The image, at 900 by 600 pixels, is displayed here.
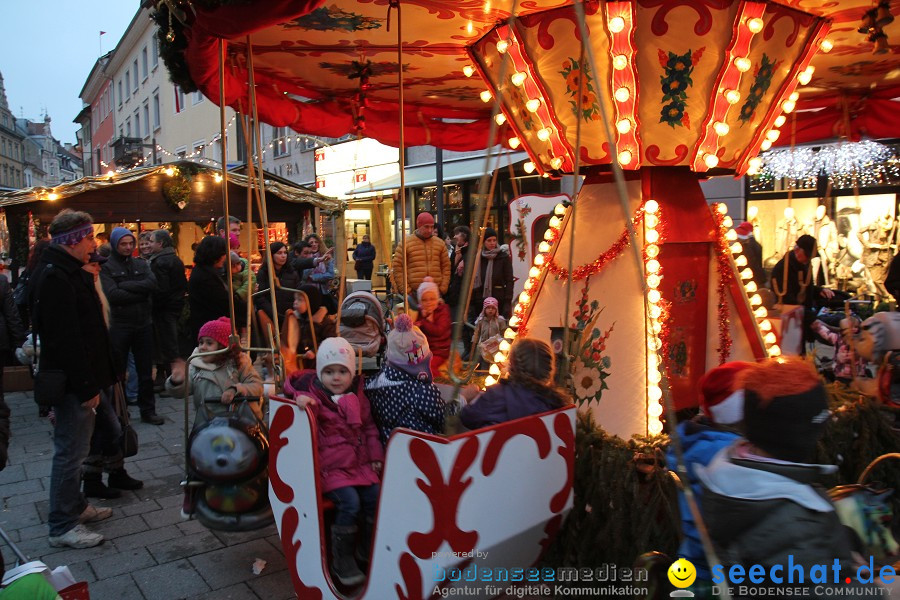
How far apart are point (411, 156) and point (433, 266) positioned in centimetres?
1436

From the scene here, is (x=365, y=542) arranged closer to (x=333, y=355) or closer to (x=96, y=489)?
(x=333, y=355)

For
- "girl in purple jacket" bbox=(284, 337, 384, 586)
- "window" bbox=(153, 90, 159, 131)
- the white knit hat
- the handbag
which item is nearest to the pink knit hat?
the handbag

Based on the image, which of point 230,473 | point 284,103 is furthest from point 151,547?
point 284,103

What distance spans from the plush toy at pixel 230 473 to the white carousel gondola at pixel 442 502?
1.01 ft

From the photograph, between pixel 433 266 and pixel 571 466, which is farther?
pixel 433 266

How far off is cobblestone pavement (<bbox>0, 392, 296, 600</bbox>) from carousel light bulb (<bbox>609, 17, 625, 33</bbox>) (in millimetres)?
3456

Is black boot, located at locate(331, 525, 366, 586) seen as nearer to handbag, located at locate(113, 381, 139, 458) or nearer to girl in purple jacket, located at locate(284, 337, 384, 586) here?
girl in purple jacket, located at locate(284, 337, 384, 586)

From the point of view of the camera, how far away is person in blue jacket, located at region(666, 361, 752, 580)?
228cm

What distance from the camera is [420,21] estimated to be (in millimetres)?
4375

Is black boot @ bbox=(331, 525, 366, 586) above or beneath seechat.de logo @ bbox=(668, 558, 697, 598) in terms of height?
beneath

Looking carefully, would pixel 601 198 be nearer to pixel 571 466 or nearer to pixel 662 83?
pixel 662 83

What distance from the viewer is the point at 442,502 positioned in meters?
2.49

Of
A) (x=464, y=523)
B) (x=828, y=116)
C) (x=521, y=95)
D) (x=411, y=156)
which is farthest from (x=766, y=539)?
(x=411, y=156)

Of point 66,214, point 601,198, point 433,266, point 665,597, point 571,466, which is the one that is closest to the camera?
point 665,597
